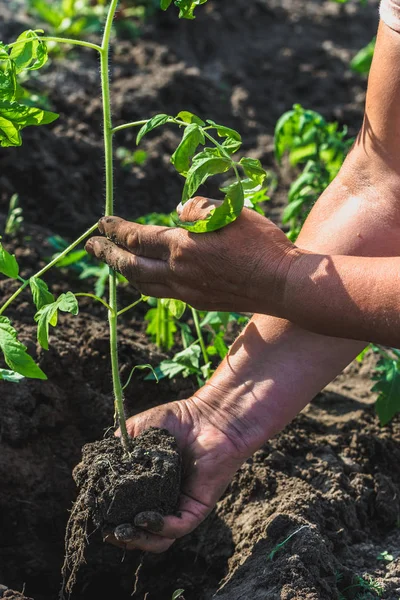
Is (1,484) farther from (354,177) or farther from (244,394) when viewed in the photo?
(354,177)

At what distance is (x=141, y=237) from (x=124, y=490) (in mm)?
656

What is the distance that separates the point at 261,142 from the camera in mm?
5082

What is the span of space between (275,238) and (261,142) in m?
3.04

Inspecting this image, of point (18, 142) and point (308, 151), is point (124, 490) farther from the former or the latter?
point (308, 151)

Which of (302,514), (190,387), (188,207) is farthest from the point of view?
(190,387)

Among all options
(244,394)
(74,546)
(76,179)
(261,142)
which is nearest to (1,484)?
(74,546)

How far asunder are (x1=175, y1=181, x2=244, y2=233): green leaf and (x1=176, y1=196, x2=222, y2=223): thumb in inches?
2.9

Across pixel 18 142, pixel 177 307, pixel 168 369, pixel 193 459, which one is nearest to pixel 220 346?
pixel 168 369

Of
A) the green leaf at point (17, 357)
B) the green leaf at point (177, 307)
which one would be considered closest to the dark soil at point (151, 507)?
the green leaf at point (177, 307)

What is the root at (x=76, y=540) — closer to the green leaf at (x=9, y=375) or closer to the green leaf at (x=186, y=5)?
the green leaf at (x=9, y=375)

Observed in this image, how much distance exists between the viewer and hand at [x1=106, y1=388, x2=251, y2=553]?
7.49 ft

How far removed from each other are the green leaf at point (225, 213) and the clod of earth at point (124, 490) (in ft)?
2.08

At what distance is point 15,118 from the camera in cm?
201

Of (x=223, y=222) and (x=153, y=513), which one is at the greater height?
(x=223, y=222)
